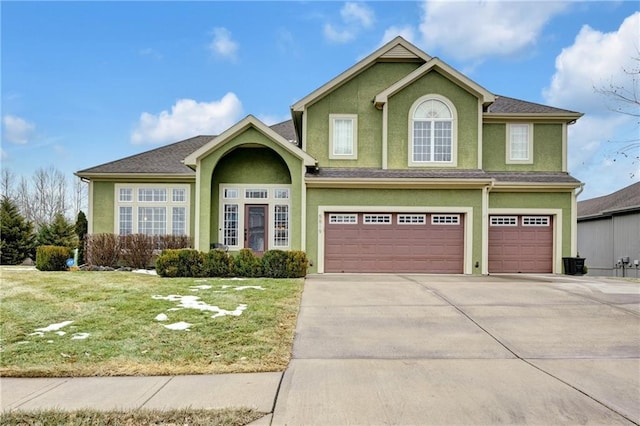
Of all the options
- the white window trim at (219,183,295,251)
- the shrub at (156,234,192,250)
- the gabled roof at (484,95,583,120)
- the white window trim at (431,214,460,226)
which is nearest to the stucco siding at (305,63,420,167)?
the white window trim at (219,183,295,251)

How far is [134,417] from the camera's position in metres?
4.04

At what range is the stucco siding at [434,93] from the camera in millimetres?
16359

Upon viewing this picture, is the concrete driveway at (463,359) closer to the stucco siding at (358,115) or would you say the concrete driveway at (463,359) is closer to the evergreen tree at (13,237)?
the stucco siding at (358,115)

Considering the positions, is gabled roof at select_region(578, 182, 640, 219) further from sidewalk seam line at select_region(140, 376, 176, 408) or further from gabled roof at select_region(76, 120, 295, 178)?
sidewalk seam line at select_region(140, 376, 176, 408)

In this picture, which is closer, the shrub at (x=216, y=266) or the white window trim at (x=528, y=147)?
the shrub at (x=216, y=266)

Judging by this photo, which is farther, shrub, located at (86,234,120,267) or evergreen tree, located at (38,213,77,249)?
evergreen tree, located at (38,213,77,249)

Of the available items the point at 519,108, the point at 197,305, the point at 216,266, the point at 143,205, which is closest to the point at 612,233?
the point at 519,108

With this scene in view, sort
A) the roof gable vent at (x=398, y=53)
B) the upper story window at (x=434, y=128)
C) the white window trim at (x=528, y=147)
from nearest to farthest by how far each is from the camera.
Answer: the upper story window at (x=434, y=128) → the roof gable vent at (x=398, y=53) → the white window trim at (x=528, y=147)

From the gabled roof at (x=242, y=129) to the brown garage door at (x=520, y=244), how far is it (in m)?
7.79

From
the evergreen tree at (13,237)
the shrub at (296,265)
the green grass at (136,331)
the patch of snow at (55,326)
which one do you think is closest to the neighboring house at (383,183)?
the shrub at (296,265)

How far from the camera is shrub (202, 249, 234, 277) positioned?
13.1 m

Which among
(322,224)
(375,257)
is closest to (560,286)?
(375,257)

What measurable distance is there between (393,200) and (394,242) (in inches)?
61.2

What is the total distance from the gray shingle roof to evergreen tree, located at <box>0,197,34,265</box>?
24.0 m
